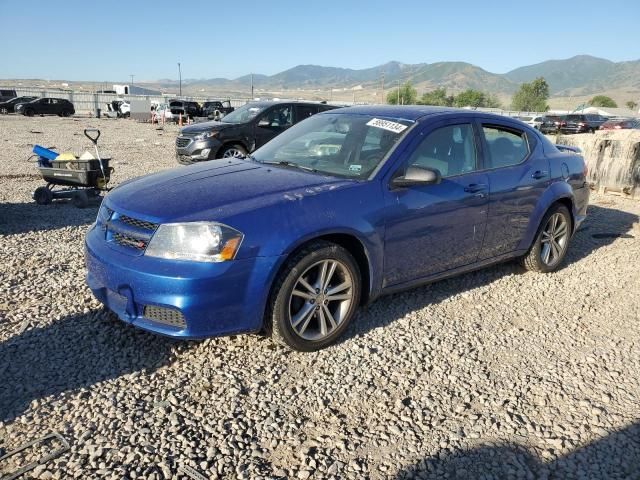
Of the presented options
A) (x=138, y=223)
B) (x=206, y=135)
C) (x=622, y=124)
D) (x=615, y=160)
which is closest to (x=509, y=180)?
(x=138, y=223)

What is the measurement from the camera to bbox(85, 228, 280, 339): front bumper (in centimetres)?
303

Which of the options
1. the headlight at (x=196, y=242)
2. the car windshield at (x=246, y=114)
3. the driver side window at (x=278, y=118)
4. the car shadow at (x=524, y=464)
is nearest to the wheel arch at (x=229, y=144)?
the car windshield at (x=246, y=114)

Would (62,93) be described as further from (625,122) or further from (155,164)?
(625,122)

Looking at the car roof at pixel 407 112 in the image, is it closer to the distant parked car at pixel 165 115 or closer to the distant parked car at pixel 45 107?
the distant parked car at pixel 165 115

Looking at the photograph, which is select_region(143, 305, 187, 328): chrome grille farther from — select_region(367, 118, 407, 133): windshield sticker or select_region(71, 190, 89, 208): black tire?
select_region(71, 190, 89, 208): black tire

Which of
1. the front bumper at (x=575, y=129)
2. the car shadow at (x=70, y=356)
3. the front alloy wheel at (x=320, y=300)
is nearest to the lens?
the car shadow at (x=70, y=356)

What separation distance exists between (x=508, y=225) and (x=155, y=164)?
10.5 m

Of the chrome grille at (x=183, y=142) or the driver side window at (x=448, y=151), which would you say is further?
the chrome grille at (x=183, y=142)

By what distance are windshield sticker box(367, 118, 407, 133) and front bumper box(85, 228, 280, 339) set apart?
1654 mm

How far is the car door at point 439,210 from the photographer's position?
3.88 metres

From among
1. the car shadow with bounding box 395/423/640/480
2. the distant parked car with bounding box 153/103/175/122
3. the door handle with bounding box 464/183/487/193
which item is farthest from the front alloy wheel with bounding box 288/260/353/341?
the distant parked car with bounding box 153/103/175/122

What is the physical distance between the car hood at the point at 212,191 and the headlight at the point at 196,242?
0.19 feet

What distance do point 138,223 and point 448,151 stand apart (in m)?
2.57

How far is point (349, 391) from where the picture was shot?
317cm
